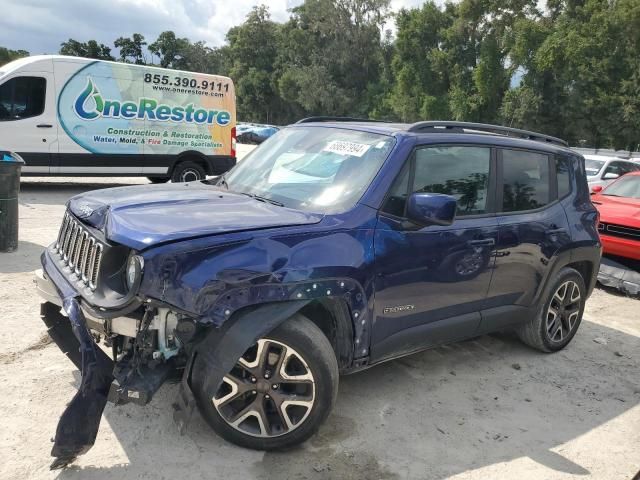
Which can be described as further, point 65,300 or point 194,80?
point 194,80

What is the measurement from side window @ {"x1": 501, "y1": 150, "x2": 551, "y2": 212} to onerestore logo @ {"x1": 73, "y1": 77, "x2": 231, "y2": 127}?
885 cm

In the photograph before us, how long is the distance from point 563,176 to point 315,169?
7.49 ft

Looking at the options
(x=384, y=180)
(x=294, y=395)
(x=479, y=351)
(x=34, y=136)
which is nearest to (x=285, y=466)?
(x=294, y=395)

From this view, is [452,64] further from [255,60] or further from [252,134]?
[255,60]

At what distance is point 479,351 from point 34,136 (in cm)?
929

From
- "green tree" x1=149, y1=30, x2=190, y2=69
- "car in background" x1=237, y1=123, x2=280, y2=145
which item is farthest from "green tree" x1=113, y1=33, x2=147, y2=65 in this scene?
"car in background" x1=237, y1=123, x2=280, y2=145

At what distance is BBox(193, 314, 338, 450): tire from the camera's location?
3035 mm

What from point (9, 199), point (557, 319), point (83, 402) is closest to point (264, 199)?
point (83, 402)

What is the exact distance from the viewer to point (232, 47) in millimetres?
76562

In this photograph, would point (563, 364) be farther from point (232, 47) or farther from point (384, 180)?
point (232, 47)

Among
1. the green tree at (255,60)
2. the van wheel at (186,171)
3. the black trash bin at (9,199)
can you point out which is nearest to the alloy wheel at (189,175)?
the van wheel at (186,171)

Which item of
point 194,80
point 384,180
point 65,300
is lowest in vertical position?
point 65,300

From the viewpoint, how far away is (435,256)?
145 inches

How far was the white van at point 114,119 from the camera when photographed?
10.6m
